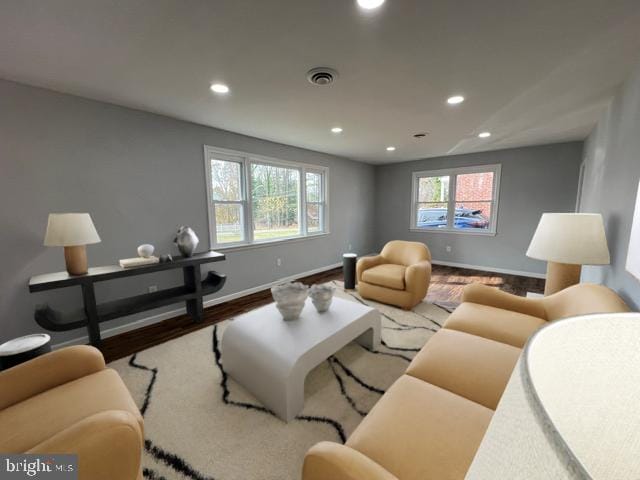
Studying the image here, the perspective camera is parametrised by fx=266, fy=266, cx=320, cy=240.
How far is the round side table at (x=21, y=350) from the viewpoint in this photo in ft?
5.44

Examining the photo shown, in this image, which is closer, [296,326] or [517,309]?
[296,326]

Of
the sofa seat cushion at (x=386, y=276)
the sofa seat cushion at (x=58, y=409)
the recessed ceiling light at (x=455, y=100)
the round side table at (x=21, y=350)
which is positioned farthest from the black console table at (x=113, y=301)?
the recessed ceiling light at (x=455, y=100)

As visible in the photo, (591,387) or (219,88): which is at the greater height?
(219,88)

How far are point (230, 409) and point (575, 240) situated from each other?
2.63m

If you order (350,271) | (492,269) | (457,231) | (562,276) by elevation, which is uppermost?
(457,231)

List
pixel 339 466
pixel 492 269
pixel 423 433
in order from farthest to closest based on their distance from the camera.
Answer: pixel 492 269 → pixel 423 433 → pixel 339 466

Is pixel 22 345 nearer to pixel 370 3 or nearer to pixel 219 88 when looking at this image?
pixel 219 88

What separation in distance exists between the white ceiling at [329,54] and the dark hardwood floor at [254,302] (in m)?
2.29

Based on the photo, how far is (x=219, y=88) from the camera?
2.25 meters

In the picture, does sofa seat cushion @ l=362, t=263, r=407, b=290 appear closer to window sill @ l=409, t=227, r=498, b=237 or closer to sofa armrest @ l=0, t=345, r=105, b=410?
window sill @ l=409, t=227, r=498, b=237

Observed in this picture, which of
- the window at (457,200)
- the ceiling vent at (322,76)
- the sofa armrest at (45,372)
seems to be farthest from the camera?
the window at (457,200)

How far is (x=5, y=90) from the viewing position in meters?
2.09

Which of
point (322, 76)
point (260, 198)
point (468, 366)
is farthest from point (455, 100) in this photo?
point (260, 198)

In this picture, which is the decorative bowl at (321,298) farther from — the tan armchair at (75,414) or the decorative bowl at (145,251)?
the decorative bowl at (145,251)
